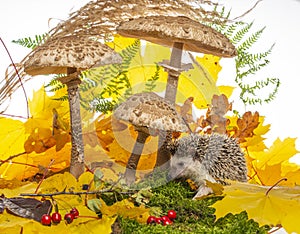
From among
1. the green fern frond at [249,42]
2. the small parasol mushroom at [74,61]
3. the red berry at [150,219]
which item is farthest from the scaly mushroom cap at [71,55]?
the green fern frond at [249,42]

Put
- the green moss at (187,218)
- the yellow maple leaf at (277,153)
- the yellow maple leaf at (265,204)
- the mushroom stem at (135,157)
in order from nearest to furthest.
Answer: the yellow maple leaf at (265,204) < the green moss at (187,218) < the mushroom stem at (135,157) < the yellow maple leaf at (277,153)

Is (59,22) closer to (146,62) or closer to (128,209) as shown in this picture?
(146,62)

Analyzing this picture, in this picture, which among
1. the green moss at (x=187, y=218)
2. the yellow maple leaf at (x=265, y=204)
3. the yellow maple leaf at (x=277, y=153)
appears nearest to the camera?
the yellow maple leaf at (x=265, y=204)

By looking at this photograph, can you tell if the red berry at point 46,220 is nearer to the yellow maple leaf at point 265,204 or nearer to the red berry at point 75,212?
the red berry at point 75,212

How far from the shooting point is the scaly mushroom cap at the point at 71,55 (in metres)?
0.80

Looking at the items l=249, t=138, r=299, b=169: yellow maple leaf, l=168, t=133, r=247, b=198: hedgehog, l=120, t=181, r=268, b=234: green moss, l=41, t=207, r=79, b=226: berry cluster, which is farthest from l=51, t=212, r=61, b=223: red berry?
l=249, t=138, r=299, b=169: yellow maple leaf

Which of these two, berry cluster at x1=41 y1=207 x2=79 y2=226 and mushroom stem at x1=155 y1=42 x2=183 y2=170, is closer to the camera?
berry cluster at x1=41 y1=207 x2=79 y2=226

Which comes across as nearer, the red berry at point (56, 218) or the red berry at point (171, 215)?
the red berry at point (56, 218)

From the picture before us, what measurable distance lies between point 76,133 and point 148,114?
14cm

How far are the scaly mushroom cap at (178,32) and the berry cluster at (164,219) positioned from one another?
0.24 m

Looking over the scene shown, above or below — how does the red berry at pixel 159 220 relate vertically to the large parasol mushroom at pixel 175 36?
below

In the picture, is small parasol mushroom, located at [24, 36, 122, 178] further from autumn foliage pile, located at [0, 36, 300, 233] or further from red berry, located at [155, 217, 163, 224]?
red berry, located at [155, 217, 163, 224]

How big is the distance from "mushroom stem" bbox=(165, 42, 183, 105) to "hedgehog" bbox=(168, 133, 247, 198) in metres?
0.07

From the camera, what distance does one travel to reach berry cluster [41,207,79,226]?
0.70 metres
